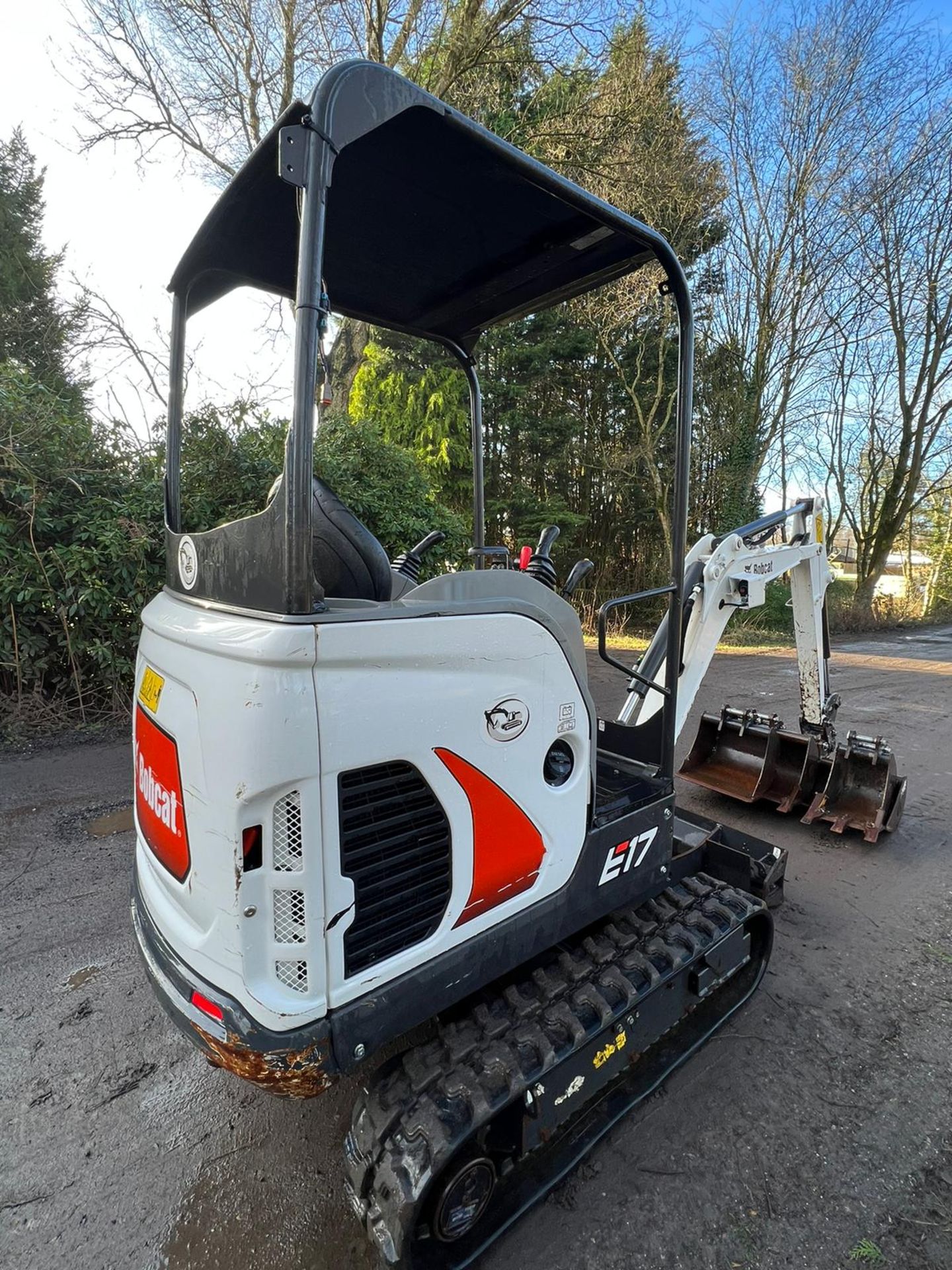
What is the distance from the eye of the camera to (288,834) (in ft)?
4.28

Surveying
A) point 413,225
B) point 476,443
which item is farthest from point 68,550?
point 413,225

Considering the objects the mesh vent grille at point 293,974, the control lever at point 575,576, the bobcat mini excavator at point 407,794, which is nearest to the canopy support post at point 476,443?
the bobcat mini excavator at point 407,794

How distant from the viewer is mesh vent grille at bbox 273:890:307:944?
52.4 inches

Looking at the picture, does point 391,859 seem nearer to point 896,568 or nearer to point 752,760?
point 752,760

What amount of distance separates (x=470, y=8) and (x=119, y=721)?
33.8 feet

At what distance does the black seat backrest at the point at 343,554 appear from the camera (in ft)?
5.32

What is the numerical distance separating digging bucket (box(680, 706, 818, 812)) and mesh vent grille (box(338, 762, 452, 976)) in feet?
10.3

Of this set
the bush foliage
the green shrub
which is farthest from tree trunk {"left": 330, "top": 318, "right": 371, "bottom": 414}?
the green shrub

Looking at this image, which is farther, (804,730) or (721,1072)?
(804,730)

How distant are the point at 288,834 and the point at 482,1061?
0.84m

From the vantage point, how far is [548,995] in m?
1.83

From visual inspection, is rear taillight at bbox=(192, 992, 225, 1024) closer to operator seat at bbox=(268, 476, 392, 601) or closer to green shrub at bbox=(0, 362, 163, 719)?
operator seat at bbox=(268, 476, 392, 601)

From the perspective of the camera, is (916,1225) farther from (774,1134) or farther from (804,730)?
(804,730)

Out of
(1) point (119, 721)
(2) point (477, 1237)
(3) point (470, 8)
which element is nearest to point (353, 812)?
(2) point (477, 1237)
